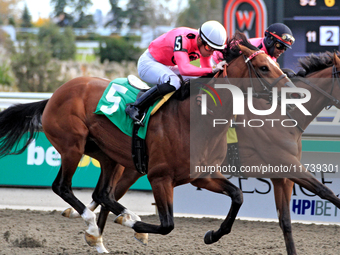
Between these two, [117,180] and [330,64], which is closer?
[330,64]

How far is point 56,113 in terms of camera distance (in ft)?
11.8

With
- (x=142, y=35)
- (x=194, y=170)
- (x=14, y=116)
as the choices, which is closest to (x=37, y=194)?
(x=14, y=116)

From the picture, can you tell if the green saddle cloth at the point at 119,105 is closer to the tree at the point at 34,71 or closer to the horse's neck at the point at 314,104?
the horse's neck at the point at 314,104

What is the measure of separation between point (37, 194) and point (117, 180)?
5.85ft

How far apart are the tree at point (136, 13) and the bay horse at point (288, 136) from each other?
3435 cm

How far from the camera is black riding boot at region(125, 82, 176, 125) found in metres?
3.14

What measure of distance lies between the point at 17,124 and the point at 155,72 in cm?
145

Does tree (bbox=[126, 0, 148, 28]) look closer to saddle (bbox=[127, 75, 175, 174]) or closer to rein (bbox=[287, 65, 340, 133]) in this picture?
rein (bbox=[287, 65, 340, 133])

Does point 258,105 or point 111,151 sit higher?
point 258,105

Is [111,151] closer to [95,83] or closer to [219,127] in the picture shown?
[95,83]

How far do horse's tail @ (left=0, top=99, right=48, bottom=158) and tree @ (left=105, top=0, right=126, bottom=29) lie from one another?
1466 inches

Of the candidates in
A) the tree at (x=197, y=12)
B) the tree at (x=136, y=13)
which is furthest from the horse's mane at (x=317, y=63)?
the tree at (x=136, y=13)

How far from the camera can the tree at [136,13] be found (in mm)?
37662

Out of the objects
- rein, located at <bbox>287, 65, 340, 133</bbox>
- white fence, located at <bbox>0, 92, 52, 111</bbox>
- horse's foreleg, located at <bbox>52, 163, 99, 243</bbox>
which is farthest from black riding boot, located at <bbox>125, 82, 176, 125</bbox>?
white fence, located at <bbox>0, 92, 52, 111</bbox>
